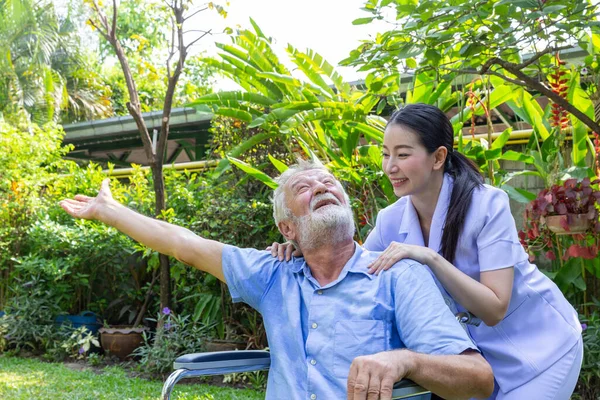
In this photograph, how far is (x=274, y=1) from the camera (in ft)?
30.2

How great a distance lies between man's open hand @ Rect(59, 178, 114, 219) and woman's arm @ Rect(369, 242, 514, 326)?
3.20ft

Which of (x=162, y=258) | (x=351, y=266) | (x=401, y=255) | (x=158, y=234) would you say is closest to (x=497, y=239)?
(x=401, y=255)

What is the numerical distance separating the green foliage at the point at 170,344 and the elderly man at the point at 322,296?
117 inches

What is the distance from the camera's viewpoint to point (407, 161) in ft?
7.11

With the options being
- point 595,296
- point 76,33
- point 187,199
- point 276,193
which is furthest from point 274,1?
point 76,33

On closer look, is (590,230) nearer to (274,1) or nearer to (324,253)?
(324,253)

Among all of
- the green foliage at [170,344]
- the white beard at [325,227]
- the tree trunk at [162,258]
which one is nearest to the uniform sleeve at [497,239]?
the white beard at [325,227]

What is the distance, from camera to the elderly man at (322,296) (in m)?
1.90

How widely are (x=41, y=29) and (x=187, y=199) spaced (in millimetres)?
16919

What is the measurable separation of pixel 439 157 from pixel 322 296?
57 cm

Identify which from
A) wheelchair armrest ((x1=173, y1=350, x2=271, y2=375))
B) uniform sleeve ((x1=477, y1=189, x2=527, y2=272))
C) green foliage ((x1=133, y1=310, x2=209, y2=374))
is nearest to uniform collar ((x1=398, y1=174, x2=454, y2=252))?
uniform sleeve ((x1=477, y1=189, x2=527, y2=272))

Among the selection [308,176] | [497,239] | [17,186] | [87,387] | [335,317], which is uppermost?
[17,186]

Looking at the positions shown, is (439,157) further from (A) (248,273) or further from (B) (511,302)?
(A) (248,273)

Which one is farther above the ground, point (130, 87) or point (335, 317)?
point (130, 87)
